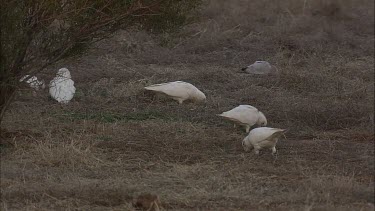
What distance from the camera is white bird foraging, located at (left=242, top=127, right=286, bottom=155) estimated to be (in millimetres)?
6512

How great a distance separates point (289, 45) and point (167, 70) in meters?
3.24

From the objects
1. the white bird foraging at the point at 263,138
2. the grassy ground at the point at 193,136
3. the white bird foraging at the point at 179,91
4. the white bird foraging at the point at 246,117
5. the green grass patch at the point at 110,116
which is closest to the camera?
the grassy ground at the point at 193,136

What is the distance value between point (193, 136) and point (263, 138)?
0.92 metres

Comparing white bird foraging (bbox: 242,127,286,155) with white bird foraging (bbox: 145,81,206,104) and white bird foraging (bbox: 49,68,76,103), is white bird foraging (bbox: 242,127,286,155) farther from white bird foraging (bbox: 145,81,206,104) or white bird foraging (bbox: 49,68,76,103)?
white bird foraging (bbox: 49,68,76,103)

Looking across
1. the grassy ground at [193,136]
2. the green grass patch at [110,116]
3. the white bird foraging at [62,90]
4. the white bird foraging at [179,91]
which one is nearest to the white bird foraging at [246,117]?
the grassy ground at [193,136]

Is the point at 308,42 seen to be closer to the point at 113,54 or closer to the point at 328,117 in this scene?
the point at 113,54

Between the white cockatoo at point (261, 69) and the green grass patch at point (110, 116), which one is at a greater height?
the white cockatoo at point (261, 69)

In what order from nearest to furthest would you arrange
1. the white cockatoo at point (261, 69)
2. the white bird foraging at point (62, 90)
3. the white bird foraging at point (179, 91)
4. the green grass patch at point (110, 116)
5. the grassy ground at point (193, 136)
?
1. the grassy ground at point (193, 136)
2. the green grass patch at point (110, 116)
3. the white bird foraging at point (179, 91)
4. the white bird foraging at point (62, 90)
5. the white cockatoo at point (261, 69)

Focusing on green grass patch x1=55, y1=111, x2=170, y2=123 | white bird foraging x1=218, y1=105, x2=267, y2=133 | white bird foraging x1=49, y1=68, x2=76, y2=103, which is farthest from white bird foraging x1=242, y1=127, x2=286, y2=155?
white bird foraging x1=49, y1=68, x2=76, y2=103

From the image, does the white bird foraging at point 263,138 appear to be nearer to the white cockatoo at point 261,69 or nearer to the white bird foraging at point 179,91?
the white bird foraging at point 179,91

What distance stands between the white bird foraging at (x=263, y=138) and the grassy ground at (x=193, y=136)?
0.18 metres

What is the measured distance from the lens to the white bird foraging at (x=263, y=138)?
256 inches

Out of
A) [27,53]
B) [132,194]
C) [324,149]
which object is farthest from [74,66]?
[132,194]

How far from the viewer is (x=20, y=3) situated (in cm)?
639
